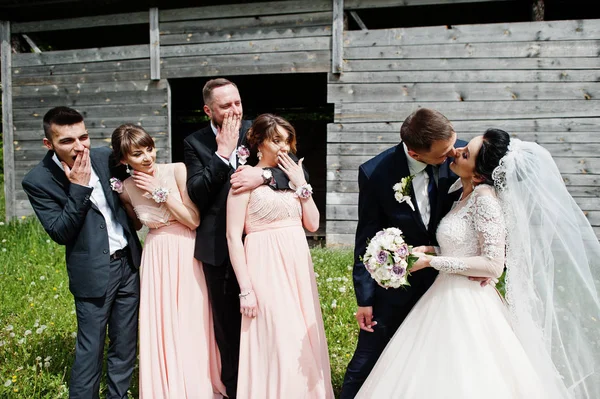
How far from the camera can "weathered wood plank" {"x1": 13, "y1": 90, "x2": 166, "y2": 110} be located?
8.78 meters

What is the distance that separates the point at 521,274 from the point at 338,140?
5742 millimetres

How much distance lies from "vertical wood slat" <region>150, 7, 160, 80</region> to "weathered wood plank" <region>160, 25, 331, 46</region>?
0.11 meters

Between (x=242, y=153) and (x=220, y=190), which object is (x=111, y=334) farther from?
(x=242, y=153)

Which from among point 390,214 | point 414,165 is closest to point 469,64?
point 414,165

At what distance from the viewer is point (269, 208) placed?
3008 millimetres

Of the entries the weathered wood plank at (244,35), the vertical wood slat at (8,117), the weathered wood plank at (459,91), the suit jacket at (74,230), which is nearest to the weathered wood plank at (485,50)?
the weathered wood plank at (459,91)

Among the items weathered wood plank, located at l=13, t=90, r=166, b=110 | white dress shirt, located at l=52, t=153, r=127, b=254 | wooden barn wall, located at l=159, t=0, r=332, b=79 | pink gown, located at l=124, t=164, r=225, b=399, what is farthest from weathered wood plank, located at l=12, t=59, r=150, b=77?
pink gown, located at l=124, t=164, r=225, b=399

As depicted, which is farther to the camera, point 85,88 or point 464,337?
point 85,88

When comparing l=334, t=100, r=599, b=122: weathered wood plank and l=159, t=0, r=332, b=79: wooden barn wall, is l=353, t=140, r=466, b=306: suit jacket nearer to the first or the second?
l=334, t=100, r=599, b=122: weathered wood plank

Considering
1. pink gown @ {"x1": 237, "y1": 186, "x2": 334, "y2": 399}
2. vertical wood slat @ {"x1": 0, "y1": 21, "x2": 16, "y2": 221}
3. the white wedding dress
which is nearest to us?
the white wedding dress

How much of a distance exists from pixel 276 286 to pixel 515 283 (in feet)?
4.49

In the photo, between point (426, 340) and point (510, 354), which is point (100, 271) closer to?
point (426, 340)

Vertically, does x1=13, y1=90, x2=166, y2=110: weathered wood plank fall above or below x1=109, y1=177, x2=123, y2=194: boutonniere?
above

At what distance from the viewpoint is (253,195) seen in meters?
3.00
